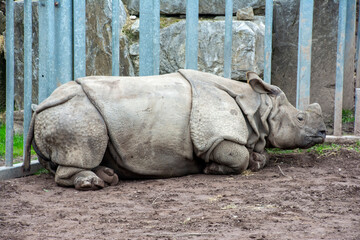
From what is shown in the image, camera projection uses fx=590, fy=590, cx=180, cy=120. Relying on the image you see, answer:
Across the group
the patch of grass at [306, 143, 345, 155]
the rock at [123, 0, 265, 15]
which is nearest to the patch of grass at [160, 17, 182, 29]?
the rock at [123, 0, 265, 15]

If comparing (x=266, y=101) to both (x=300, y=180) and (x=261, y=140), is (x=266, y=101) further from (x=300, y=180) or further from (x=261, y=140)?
(x=300, y=180)

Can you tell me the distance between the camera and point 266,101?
6.57 m

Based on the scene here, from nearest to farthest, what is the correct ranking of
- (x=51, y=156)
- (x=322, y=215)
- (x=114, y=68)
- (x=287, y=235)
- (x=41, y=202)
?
(x=287, y=235)
(x=322, y=215)
(x=41, y=202)
(x=51, y=156)
(x=114, y=68)

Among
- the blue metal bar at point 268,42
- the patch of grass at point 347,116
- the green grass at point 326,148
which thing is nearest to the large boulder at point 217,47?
the blue metal bar at point 268,42

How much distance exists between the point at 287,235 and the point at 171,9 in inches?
228

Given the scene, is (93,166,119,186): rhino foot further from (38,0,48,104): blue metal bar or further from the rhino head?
the rhino head

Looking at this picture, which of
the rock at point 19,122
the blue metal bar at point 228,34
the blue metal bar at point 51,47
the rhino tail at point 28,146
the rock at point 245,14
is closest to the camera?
the rhino tail at point 28,146

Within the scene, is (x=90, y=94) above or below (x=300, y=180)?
above

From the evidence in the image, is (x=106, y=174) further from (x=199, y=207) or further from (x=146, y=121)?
(x=199, y=207)

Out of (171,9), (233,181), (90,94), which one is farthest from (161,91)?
(171,9)

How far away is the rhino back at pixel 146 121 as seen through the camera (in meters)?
5.89

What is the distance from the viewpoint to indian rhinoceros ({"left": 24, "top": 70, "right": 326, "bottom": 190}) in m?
5.77

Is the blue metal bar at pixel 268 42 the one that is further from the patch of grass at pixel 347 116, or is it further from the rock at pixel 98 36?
the rock at pixel 98 36

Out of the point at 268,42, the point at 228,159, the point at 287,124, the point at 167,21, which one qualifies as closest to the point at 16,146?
the point at 167,21
